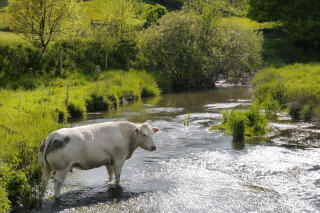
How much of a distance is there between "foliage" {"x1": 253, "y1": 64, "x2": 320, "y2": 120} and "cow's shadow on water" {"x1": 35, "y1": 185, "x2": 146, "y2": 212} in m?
13.7

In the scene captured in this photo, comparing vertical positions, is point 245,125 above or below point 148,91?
below

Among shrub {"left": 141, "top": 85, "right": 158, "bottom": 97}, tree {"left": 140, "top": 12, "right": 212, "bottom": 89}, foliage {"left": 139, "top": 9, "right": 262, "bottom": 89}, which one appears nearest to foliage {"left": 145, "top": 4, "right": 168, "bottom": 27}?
foliage {"left": 139, "top": 9, "right": 262, "bottom": 89}

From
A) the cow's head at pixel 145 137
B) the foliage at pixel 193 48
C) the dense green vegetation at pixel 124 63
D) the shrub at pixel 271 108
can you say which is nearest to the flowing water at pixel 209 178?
the cow's head at pixel 145 137

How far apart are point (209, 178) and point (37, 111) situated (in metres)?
12.5

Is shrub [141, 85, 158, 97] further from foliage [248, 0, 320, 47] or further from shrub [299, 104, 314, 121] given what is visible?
foliage [248, 0, 320, 47]

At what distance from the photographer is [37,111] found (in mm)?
21672

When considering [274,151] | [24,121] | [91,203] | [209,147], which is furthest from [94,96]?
[91,203]

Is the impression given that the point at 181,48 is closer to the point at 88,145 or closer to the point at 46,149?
the point at 88,145

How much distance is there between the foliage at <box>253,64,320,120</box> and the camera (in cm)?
2234

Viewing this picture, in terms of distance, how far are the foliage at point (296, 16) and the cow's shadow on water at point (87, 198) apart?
2296 inches

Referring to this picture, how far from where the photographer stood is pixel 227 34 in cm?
4425

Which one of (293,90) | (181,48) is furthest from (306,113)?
(181,48)

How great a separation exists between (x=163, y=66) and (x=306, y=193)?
3426cm

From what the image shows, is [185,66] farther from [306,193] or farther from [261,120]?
[306,193]
